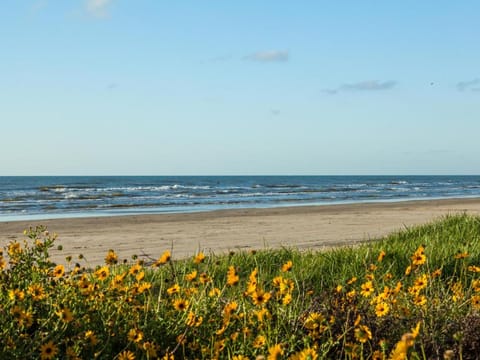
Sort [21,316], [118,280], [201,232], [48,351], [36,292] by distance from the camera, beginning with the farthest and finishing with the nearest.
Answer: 1. [201,232]
2. [118,280]
3. [36,292]
4. [21,316]
5. [48,351]

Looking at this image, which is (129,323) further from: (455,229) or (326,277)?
(455,229)

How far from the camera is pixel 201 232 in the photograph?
15.0m

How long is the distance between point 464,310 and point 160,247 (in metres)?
7.96

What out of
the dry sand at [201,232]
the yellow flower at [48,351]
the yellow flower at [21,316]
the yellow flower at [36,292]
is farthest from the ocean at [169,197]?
the yellow flower at [48,351]

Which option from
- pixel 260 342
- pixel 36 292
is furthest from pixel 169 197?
pixel 260 342

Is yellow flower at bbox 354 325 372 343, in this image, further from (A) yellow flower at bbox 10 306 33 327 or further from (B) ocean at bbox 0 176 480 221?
(B) ocean at bbox 0 176 480 221

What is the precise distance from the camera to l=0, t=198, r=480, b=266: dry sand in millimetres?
11508

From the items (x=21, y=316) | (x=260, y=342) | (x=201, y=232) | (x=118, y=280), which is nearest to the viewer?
(x=21, y=316)

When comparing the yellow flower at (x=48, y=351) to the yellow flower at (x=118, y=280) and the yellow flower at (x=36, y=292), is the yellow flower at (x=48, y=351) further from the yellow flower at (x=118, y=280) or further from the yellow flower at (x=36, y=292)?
the yellow flower at (x=118, y=280)

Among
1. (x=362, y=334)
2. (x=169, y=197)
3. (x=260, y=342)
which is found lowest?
(x=169, y=197)

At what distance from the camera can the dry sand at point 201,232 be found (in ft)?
37.8

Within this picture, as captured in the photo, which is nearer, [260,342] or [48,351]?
[48,351]

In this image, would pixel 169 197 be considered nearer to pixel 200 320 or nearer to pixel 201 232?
pixel 201 232

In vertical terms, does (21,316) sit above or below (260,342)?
above
